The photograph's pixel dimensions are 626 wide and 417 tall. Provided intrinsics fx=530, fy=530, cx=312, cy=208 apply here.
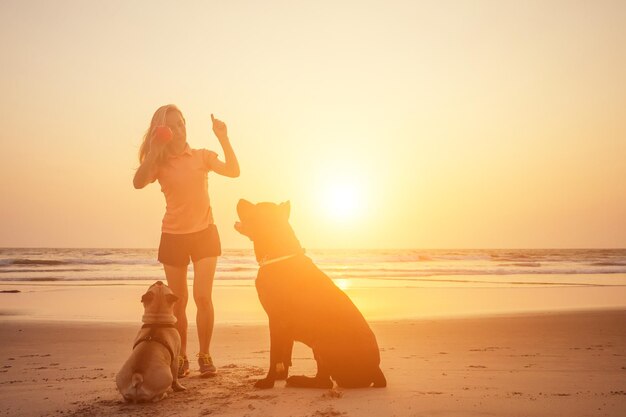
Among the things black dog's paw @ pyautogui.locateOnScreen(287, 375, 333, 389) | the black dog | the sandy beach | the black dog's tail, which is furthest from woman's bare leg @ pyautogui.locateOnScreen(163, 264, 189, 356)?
the black dog's tail

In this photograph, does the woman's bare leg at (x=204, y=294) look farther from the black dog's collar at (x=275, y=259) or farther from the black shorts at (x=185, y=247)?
the black dog's collar at (x=275, y=259)

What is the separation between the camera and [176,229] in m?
4.65

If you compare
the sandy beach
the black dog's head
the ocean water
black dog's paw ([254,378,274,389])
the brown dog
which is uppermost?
the black dog's head

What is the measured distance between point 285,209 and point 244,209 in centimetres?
35

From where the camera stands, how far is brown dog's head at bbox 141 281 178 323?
3977mm

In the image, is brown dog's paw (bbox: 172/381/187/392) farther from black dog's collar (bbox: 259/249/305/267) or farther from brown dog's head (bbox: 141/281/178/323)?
black dog's collar (bbox: 259/249/305/267)

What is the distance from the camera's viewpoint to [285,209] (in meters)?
4.46

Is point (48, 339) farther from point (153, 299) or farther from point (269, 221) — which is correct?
point (269, 221)

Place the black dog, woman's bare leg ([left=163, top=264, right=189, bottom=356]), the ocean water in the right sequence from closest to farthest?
the black dog < woman's bare leg ([left=163, top=264, right=189, bottom=356]) < the ocean water

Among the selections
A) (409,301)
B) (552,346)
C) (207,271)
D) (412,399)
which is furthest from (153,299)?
(409,301)

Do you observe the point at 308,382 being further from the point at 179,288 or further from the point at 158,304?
the point at 179,288

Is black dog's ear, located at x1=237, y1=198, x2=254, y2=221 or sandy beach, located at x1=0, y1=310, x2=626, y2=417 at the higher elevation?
black dog's ear, located at x1=237, y1=198, x2=254, y2=221

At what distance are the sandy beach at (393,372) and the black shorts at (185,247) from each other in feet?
3.44

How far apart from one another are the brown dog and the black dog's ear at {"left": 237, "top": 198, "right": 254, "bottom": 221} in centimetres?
86
